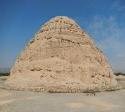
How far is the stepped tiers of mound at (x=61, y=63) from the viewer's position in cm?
2617

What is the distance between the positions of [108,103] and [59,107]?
13.8 feet

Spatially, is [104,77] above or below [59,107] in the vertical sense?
above

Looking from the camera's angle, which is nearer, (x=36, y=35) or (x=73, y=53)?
(x=73, y=53)

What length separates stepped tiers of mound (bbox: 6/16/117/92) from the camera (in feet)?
85.9

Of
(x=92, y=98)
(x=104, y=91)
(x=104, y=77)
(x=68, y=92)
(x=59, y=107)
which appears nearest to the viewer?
(x=59, y=107)

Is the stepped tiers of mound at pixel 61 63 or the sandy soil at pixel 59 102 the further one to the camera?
the stepped tiers of mound at pixel 61 63

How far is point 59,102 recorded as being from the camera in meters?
20.6

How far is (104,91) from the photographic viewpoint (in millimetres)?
27000

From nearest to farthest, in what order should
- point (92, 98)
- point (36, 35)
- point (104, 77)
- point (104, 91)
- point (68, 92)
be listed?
point (92, 98)
point (68, 92)
point (104, 91)
point (104, 77)
point (36, 35)

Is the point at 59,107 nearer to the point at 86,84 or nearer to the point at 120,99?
the point at 120,99

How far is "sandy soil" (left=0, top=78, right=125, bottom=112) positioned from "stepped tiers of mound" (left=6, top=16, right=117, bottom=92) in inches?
65.5

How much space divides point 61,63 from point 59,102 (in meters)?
6.97

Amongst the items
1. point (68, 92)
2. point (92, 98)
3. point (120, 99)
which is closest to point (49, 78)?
point (68, 92)

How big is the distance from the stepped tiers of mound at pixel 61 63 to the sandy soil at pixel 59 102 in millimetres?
1663
